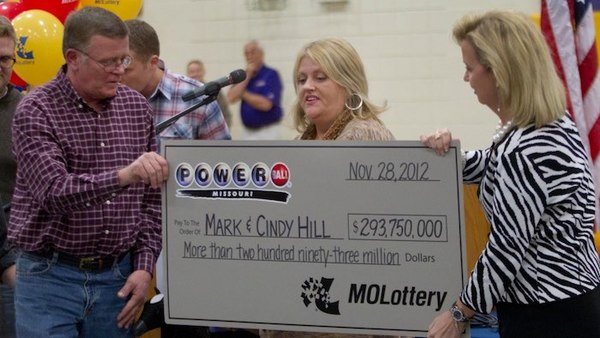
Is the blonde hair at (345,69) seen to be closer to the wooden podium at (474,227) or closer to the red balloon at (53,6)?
the wooden podium at (474,227)

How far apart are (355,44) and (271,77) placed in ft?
2.25

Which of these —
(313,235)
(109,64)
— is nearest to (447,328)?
(313,235)

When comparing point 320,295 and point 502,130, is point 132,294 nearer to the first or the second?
point 320,295

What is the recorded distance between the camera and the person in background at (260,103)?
6727mm

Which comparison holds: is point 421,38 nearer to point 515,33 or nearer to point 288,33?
point 288,33

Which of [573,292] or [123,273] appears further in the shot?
[123,273]

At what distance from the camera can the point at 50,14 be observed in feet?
19.4

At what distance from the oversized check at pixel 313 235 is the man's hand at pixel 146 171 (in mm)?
55

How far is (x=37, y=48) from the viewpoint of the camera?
220 inches

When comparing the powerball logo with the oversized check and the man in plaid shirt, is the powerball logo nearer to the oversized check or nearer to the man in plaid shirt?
the oversized check

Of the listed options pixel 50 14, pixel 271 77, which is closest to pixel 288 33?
pixel 271 77

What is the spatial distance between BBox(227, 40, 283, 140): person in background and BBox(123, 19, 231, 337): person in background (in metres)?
2.76

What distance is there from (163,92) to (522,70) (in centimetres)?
210

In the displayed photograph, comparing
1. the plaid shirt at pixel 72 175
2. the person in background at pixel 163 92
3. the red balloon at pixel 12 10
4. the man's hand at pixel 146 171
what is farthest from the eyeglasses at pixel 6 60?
the red balloon at pixel 12 10
